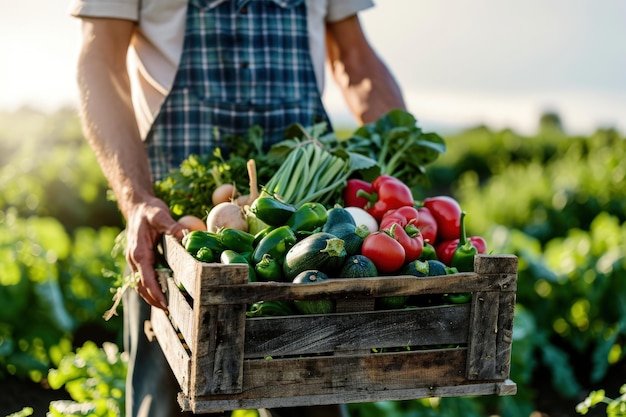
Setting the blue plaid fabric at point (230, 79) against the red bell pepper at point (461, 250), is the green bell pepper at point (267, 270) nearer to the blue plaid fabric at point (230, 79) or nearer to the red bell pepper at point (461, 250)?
the red bell pepper at point (461, 250)

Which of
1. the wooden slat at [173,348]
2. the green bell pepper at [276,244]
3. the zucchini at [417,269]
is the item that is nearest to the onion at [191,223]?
the wooden slat at [173,348]

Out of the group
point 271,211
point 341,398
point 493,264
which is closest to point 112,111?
point 271,211

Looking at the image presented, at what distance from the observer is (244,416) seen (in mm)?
4305

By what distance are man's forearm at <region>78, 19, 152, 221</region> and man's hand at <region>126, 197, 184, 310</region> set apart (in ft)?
0.44

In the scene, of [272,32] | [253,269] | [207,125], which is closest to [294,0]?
[272,32]

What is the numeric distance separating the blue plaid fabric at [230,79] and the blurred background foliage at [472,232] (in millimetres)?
495

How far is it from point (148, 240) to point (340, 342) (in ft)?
2.65

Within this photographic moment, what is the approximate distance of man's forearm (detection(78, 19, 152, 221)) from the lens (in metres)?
3.09

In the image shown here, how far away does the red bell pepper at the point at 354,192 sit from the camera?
3125mm

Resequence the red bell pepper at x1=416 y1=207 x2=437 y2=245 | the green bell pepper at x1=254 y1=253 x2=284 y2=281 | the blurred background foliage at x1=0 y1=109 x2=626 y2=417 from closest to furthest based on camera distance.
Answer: the green bell pepper at x1=254 y1=253 x2=284 y2=281 → the red bell pepper at x1=416 y1=207 x2=437 y2=245 → the blurred background foliage at x1=0 y1=109 x2=626 y2=417

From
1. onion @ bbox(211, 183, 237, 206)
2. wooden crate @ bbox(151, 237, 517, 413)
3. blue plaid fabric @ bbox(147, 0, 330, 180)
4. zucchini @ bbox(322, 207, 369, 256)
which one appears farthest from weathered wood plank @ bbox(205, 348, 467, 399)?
blue plaid fabric @ bbox(147, 0, 330, 180)

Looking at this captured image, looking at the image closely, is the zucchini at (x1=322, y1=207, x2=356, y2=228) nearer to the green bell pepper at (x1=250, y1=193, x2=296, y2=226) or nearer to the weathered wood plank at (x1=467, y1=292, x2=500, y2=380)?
the green bell pepper at (x1=250, y1=193, x2=296, y2=226)

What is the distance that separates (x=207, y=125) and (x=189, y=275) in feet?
→ 3.76

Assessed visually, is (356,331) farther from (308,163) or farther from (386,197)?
(308,163)
